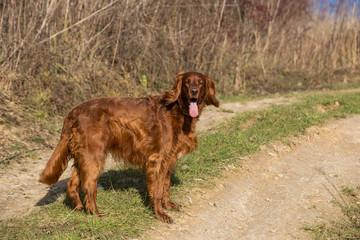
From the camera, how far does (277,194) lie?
4.45 meters

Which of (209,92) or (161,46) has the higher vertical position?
(161,46)

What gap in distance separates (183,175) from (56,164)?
1.53 m

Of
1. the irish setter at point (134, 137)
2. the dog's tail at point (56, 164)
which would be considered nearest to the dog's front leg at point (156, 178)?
the irish setter at point (134, 137)

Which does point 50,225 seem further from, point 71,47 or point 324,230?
point 71,47

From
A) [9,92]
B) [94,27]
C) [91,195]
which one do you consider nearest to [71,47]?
[94,27]

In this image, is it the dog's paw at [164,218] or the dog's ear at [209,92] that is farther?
the dog's ear at [209,92]

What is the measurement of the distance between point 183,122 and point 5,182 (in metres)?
2.17

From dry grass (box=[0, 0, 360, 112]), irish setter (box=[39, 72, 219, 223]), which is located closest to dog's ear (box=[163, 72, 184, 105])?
irish setter (box=[39, 72, 219, 223])

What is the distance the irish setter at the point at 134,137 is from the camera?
3.39 metres

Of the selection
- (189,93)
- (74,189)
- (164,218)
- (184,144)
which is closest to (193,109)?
(189,93)

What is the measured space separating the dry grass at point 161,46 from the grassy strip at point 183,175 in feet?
8.41

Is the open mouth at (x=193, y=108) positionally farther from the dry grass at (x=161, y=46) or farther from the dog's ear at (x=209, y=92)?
the dry grass at (x=161, y=46)

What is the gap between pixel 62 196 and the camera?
3.98 meters

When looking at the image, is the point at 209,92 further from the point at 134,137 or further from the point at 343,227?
the point at 343,227
